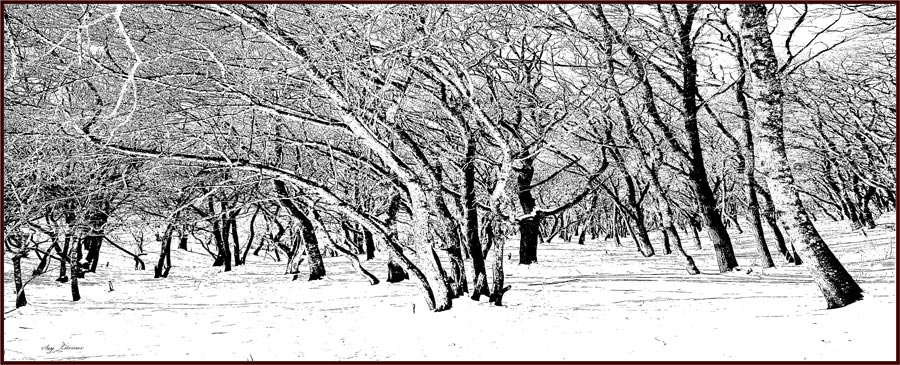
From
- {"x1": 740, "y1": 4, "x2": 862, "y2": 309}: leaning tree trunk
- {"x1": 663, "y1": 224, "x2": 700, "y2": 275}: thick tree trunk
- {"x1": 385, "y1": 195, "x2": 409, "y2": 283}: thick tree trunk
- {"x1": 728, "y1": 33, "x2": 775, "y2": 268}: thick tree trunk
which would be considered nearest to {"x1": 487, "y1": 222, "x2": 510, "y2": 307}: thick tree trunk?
{"x1": 385, "y1": 195, "x2": 409, "y2": 283}: thick tree trunk

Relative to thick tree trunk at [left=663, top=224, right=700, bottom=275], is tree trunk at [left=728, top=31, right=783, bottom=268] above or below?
above

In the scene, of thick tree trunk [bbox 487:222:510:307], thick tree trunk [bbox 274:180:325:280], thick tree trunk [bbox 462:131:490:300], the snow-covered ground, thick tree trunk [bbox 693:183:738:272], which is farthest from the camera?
thick tree trunk [bbox 274:180:325:280]

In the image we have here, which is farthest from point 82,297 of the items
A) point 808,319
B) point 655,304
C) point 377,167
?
point 808,319

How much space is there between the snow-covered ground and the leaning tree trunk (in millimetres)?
334

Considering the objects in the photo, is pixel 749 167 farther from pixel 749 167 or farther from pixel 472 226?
pixel 472 226

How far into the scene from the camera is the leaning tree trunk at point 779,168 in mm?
7652

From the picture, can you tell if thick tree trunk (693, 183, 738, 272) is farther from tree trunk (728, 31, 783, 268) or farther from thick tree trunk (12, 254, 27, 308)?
thick tree trunk (12, 254, 27, 308)

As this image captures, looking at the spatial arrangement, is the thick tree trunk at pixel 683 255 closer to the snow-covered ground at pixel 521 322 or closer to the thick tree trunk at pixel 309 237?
the snow-covered ground at pixel 521 322

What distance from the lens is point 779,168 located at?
7855 mm

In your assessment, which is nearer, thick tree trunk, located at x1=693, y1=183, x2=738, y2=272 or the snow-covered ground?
the snow-covered ground

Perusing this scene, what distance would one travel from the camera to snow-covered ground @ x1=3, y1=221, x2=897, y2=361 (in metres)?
6.92

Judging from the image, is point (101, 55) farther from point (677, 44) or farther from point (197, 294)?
point (197, 294)

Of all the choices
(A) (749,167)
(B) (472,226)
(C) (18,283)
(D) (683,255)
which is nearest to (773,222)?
(D) (683,255)

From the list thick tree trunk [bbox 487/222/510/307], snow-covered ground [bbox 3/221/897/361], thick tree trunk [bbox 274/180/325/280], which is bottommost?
snow-covered ground [bbox 3/221/897/361]
